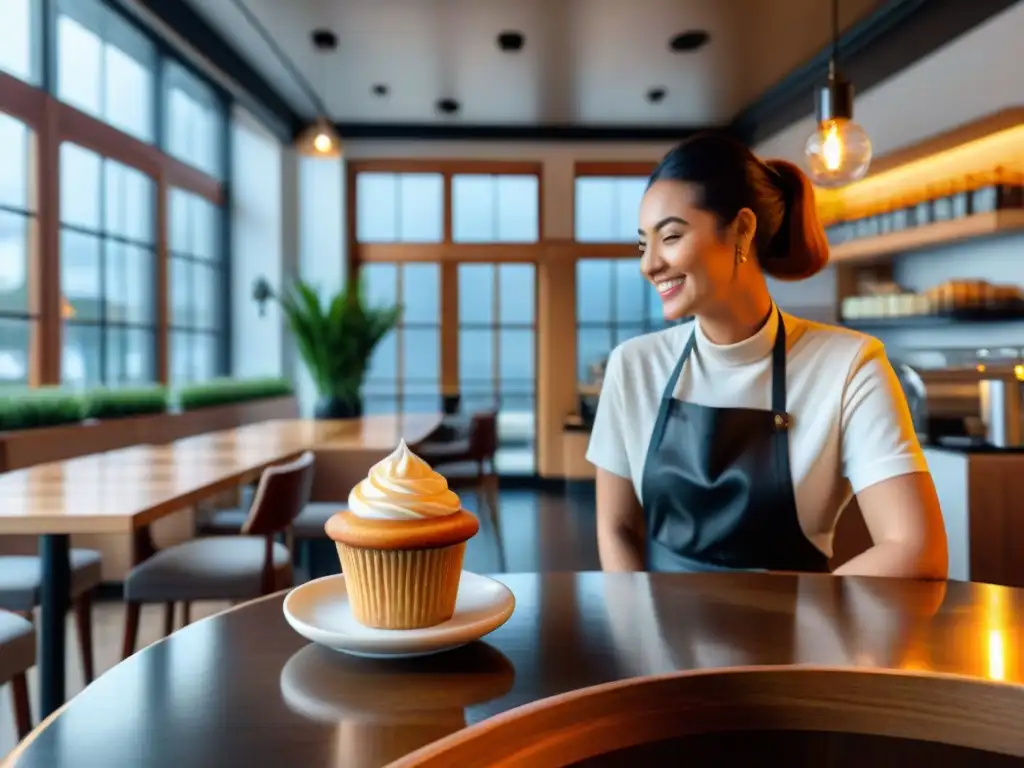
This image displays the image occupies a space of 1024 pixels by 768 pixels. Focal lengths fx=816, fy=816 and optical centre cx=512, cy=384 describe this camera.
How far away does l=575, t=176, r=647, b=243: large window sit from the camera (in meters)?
7.94

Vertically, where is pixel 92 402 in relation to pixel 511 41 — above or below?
below

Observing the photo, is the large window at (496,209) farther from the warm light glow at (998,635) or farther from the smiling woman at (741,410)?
the warm light glow at (998,635)

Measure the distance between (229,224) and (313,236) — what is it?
0.75m

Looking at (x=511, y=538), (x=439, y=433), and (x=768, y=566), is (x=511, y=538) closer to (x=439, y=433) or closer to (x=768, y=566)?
(x=439, y=433)

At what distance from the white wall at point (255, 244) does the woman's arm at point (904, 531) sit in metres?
6.59

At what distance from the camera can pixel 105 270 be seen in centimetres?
519

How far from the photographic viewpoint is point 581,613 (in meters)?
0.90

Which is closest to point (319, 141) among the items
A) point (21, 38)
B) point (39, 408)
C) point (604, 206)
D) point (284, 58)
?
point (284, 58)

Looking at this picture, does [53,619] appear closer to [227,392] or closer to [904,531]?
[904,531]

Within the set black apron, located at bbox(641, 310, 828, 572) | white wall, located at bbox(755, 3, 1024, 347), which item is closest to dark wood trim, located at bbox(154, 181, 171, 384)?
white wall, located at bbox(755, 3, 1024, 347)

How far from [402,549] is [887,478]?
765 millimetres

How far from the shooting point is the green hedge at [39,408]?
327 cm

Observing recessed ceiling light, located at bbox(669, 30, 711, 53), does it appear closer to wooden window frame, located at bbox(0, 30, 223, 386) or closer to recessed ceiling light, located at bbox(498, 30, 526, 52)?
recessed ceiling light, located at bbox(498, 30, 526, 52)

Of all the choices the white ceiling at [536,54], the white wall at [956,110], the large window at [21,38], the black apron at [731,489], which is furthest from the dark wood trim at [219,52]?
the black apron at [731,489]
